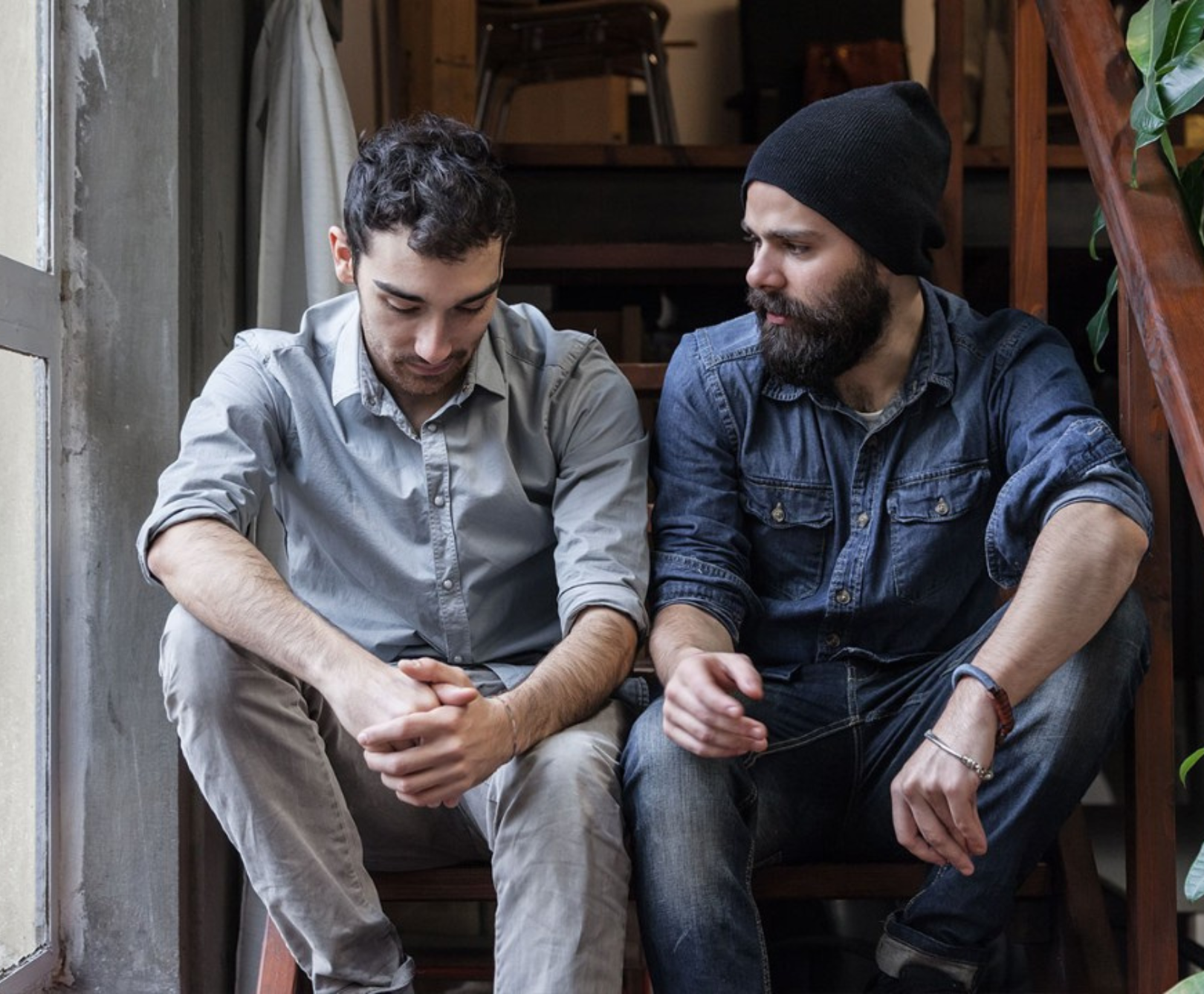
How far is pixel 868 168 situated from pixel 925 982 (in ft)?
3.01

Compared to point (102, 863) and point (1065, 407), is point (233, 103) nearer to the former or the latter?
point (102, 863)

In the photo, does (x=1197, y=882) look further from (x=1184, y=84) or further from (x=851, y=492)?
(x=1184, y=84)

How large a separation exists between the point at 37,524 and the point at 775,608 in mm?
915

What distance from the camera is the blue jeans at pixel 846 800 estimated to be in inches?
57.6

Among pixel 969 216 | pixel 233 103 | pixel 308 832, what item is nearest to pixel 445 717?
pixel 308 832

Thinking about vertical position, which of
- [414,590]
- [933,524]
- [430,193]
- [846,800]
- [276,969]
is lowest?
[276,969]

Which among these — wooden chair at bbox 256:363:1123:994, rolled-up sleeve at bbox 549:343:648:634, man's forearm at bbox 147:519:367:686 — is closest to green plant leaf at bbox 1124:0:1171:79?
rolled-up sleeve at bbox 549:343:648:634

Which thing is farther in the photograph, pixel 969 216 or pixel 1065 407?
pixel 969 216

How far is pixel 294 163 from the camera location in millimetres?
2174

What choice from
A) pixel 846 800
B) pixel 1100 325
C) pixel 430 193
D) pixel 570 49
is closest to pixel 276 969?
pixel 846 800

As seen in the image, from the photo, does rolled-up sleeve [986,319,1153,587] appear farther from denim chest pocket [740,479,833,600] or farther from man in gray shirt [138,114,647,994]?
man in gray shirt [138,114,647,994]

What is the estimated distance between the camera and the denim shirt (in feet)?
5.78

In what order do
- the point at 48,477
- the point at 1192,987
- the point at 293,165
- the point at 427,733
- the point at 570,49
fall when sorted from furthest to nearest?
the point at 570,49, the point at 293,165, the point at 48,477, the point at 427,733, the point at 1192,987

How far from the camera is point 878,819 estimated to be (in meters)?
1.71
